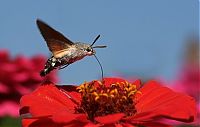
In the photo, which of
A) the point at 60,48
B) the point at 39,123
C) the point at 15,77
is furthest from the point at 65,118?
the point at 15,77

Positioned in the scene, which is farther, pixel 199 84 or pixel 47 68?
pixel 199 84

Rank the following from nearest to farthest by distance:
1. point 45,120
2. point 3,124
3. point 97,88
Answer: point 45,120 < point 97,88 < point 3,124

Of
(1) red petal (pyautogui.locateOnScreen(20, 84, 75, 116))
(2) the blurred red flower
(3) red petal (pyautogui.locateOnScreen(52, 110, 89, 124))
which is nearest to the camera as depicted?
(3) red petal (pyautogui.locateOnScreen(52, 110, 89, 124))

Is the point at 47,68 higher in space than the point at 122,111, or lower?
higher

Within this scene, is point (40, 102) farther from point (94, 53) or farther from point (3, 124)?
point (3, 124)

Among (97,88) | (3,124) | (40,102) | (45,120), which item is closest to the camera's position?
(45,120)

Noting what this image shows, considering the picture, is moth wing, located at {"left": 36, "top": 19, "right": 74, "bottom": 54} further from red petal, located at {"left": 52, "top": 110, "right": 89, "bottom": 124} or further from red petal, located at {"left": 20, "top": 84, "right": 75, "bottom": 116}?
red petal, located at {"left": 52, "top": 110, "right": 89, "bottom": 124}

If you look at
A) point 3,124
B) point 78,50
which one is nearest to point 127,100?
point 78,50

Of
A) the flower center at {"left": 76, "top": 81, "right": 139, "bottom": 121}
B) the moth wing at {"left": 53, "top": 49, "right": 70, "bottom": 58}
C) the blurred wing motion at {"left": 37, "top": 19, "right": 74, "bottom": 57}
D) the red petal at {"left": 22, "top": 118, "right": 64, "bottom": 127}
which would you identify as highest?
the blurred wing motion at {"left": 37, "top": 19, "right": 74, "bottom": 57}

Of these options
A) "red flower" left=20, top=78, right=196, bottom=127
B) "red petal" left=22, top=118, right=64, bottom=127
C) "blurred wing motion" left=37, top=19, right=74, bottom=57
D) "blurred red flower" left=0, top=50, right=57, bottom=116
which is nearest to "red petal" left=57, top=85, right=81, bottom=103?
"red flower" left=20, top=78, right=196, bottom=127
